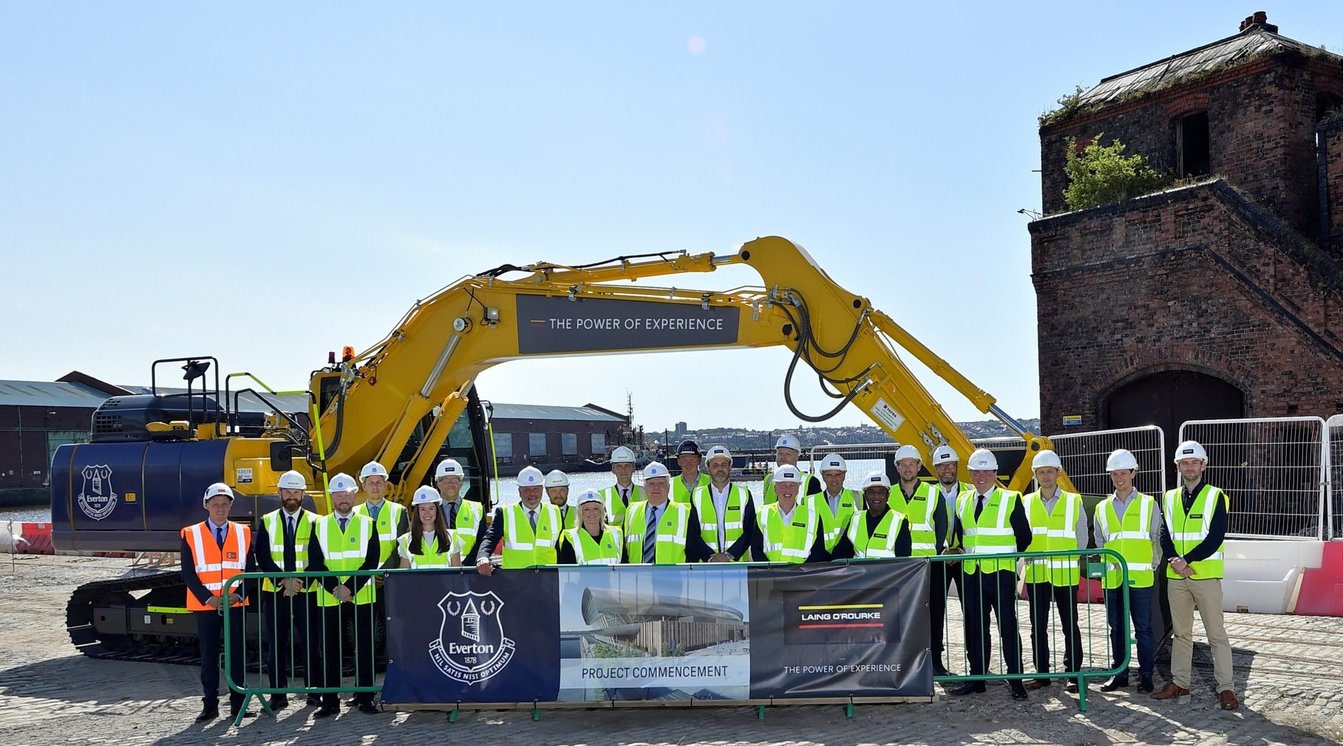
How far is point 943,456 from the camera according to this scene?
9.22m

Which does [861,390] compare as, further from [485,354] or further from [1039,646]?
[485,354]

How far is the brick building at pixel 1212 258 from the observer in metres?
16.7

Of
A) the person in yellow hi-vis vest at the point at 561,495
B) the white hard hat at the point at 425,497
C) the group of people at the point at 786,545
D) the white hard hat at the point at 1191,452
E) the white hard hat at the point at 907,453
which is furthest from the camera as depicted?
the white hard hat at the point at 907,453

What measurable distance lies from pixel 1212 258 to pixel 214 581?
50.7 ft

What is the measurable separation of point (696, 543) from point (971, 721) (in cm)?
239

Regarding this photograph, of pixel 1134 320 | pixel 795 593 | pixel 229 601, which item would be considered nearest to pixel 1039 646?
pixel 795 593

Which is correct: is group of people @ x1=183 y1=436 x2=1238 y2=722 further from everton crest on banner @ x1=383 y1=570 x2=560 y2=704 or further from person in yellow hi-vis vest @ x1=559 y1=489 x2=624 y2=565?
everton crest on banner @ x1=383 y1=570 x2=560 y2=704

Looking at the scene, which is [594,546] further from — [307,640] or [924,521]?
[924,521]

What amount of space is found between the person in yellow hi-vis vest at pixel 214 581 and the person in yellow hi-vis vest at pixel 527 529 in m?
1.96

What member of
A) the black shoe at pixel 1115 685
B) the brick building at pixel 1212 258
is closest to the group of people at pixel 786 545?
the black shoe at pixel 1115 685

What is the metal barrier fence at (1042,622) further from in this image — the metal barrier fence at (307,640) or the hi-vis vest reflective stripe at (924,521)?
the metal barrier fence at (307,640)

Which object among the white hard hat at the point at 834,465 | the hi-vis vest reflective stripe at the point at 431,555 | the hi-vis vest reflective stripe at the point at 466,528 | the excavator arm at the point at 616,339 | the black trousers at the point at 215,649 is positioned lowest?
the black trousers at the point at 215,649

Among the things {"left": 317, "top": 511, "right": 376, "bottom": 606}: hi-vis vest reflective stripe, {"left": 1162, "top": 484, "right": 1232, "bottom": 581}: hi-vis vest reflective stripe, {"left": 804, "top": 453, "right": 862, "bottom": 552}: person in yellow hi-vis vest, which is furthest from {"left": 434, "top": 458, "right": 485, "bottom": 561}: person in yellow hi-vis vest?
{"left": 1162, "top": 484, "right": 1232, "bottom": 581}: hi-vis vest reflective stripe

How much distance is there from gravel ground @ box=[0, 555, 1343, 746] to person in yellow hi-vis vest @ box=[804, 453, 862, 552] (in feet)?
4.32
